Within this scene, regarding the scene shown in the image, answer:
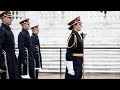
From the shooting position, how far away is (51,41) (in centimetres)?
1566

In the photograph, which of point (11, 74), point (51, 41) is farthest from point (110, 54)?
point (11, 74)

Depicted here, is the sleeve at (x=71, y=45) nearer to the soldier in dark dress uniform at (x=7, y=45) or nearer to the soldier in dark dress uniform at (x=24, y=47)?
the soldier in dark dress uniform at (x=24, y=47)

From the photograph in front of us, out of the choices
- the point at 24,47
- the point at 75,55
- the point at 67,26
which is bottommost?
the point at 75,55

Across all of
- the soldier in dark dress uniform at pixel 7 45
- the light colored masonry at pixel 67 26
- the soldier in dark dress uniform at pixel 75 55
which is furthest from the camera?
the light colored masonry at pixel 67 26

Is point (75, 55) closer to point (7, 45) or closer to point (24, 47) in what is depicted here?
point (24, 47)

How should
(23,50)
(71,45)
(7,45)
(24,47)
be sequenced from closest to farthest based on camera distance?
(7,45) → (71,45) → (23,50) → (24,47)

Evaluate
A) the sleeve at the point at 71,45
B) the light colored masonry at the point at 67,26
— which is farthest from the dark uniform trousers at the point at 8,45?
the light colored masonry at the point at 67,26

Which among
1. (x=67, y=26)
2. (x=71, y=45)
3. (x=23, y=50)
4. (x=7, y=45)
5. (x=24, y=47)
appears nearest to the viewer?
(x=7, y=45)

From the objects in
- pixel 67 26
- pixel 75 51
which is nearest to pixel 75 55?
pixel 75 51

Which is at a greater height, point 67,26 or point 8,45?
point 67,26
